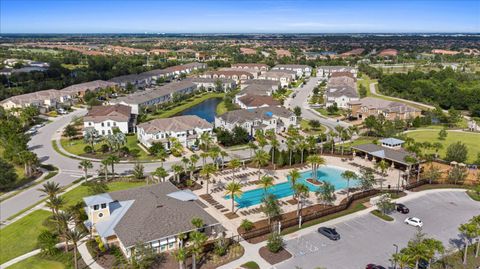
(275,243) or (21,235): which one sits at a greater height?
(275,243)

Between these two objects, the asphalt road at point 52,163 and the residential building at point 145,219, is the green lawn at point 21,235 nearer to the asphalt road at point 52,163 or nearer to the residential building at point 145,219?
the asphalt road at point 52,163

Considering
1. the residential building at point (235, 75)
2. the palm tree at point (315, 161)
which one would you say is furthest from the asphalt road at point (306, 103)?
the palm tree at point (315, 161)

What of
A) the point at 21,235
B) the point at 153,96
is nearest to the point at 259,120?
the point at 153,96

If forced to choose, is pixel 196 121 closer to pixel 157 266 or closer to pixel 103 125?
pixel 103 125

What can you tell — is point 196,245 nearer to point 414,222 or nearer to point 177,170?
point 177,170

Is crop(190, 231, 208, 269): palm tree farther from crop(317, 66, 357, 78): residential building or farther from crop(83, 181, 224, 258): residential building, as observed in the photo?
crop(317, 66, 357, 78): residential building

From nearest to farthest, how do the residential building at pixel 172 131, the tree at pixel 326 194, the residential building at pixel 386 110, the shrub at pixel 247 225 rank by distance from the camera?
the shrub at pixel 247 225, the tree at pixel 326 194, the residential building at pixel 172 131, the residential building at pixel 386 110
